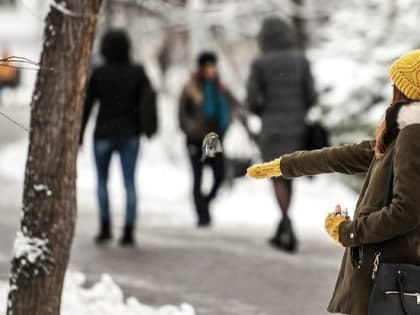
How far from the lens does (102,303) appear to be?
6852mm

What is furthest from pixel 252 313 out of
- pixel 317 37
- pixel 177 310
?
pixel 317 37

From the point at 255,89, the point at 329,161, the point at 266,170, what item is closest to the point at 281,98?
the point at 255,89

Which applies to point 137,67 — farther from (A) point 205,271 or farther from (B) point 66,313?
(B) point 66,313

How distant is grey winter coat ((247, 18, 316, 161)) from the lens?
9891 millimetres

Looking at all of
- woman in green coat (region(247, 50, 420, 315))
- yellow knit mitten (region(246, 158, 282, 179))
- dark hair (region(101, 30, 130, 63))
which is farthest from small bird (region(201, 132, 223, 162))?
dark hair (region(101, 30, 130, 63))

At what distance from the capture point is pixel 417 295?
4.21 m

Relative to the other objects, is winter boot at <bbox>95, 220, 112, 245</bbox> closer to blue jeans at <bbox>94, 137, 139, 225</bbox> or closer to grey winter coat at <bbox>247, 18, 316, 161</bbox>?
blue jeans at <bbox>94, 137, 139, 225</bbox>

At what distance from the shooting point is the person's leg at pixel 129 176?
9758 mm

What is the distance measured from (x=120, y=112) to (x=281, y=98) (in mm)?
1511

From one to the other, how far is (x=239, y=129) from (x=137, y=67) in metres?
7.05

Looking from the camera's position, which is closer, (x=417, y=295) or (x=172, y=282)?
(x=417, y=295)

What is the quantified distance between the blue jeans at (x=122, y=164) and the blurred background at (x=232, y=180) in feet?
1.27

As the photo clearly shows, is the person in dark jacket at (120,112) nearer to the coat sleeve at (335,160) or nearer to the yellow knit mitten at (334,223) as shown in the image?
the coat sleeve at (335,160)

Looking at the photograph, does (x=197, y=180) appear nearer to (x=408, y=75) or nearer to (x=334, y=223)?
(x=334, y=223)
